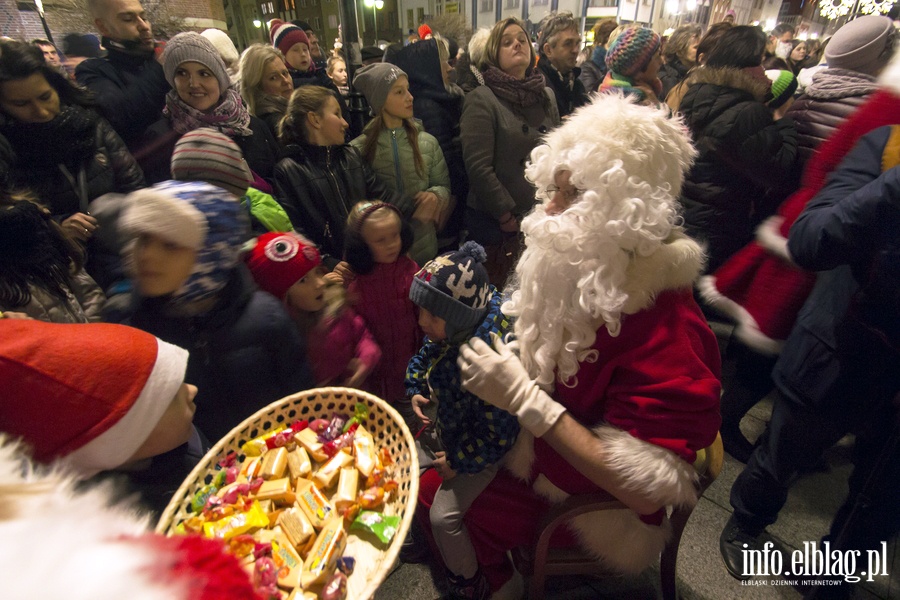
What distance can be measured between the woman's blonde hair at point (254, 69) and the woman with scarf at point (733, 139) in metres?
Result: 2.48

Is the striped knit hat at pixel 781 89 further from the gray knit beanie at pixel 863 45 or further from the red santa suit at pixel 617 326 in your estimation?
the red santa suit at pixel 617 326

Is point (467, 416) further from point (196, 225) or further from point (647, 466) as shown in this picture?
point (196, 225)

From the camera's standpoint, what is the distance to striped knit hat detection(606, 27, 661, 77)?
9.34 ft

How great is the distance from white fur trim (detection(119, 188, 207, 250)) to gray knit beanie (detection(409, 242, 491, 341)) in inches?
27.5

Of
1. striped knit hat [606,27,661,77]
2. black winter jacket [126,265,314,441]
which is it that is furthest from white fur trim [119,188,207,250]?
striped knit hat [606,27,661,77]

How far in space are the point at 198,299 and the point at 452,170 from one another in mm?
2221

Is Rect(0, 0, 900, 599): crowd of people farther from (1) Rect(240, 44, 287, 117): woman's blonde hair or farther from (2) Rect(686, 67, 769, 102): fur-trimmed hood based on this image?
(1) Rect(240, 44, 287, 117): woman's blonde hair

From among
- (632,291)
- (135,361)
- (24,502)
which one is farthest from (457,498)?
(24,502)

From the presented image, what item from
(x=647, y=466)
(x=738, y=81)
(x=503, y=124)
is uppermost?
(x=738, y=81)

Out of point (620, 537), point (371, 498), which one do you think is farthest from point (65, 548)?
point (620, 537)

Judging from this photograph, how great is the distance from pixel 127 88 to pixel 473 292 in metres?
2.26

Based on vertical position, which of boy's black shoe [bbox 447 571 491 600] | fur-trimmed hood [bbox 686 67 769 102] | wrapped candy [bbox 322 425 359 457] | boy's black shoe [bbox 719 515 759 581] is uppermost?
fur-trimmed hood [bbox 686 67 769 102]

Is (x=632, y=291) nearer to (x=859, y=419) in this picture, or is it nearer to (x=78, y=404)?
(x=859, y=419)

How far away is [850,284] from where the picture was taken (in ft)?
4.04
